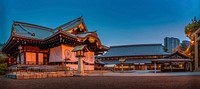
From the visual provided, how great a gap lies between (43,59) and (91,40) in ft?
12.0

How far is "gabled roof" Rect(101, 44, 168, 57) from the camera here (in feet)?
80.7

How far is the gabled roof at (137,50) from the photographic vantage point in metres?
24.6

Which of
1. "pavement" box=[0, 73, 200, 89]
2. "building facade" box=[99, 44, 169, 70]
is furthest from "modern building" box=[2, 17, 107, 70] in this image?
"building facade" box=[99, 44, 169, 70]

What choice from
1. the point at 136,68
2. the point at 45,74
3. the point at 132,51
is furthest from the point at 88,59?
the point at 132,51

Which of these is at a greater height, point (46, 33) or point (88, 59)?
point (46, 33)

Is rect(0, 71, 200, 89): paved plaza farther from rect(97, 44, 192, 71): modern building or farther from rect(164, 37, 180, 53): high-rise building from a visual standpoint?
rect(97, 44, 192, 71): modern building

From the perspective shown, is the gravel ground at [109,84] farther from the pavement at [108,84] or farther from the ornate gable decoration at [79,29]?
the ornate gable decoration at [79,29]

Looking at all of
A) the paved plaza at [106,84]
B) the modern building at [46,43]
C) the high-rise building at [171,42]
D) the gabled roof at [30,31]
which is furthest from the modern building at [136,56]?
the high-rise building at [171,42]

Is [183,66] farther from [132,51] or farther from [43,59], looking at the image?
[43,59]

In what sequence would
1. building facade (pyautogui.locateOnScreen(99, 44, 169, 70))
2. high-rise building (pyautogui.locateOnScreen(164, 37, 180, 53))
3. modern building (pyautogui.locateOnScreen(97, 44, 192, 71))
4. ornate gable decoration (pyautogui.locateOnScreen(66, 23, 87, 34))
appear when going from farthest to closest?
1. building facade (pyautogui.locateOnScreen(99, 44, 169, 70))
2. modern building (pyautogui.locateOnScreen(97, 44, 192, 71))
3. ornate gable decoration (pyautogui.locateOnScreen(66, 23, 87, 34))
4. high-rise building (pyautogui.locateOnScreen(164, 37, 180, 53))

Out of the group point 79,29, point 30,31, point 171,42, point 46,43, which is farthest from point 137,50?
point 171,42

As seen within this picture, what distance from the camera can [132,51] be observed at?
26312 millimetres

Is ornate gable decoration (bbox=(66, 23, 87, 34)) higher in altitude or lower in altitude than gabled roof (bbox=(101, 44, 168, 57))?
higher

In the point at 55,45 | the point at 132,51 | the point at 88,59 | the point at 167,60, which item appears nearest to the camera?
the point at 55,45
